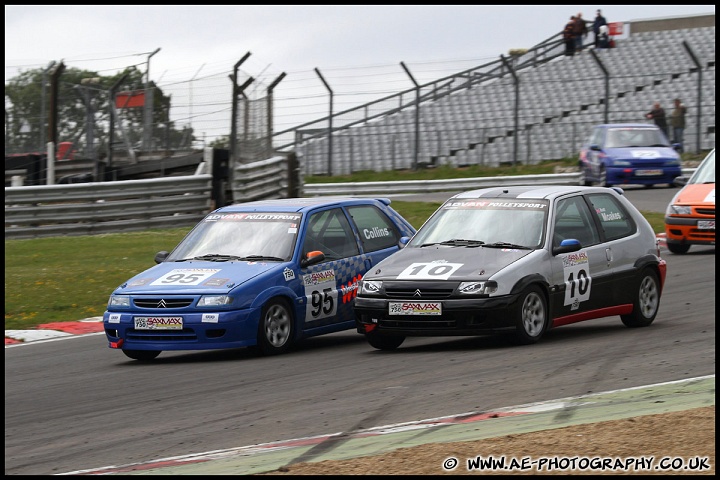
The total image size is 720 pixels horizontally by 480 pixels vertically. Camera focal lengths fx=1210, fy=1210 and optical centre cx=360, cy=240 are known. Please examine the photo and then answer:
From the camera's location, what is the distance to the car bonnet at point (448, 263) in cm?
1012

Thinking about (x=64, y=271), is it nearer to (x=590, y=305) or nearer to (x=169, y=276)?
(x=169, y=276)

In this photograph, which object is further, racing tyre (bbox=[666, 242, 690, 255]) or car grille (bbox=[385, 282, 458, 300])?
racing tyre (bbox=[666, 242, 690, 255])

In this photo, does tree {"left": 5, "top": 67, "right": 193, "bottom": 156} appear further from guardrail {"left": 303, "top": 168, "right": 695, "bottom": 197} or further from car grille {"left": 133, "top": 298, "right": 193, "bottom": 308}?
car grille {"left": 133, "top": 298, "right": 193, "bottom": 308}

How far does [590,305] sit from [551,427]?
4467 mm

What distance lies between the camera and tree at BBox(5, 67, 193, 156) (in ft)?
76.0

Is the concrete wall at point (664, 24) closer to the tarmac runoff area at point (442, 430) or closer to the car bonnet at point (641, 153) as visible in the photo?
the car bonnet at point (641, 153)

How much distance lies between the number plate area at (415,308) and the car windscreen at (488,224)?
100cm

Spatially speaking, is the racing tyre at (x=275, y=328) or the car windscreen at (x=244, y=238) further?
the car windscreen at (x=244, y=238)

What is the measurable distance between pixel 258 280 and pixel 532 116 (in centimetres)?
2606

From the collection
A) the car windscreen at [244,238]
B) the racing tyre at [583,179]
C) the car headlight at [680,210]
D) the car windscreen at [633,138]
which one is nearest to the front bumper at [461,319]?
the car windscreen at [244,238]

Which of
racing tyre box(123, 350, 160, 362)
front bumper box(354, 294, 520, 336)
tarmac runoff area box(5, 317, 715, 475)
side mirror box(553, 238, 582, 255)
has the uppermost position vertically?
side mirror box(553, 238, 582, 255)

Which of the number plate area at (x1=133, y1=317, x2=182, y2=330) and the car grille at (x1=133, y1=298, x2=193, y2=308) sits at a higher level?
the car grille at (x1=133, y1=298, x2=193, y2=308)

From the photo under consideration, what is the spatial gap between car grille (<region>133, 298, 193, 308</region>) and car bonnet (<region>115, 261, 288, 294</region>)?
2.9 inches

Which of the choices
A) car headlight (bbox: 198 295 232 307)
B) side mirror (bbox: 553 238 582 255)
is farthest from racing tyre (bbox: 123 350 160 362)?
side mirror (bbox: 553 238 582 255)
